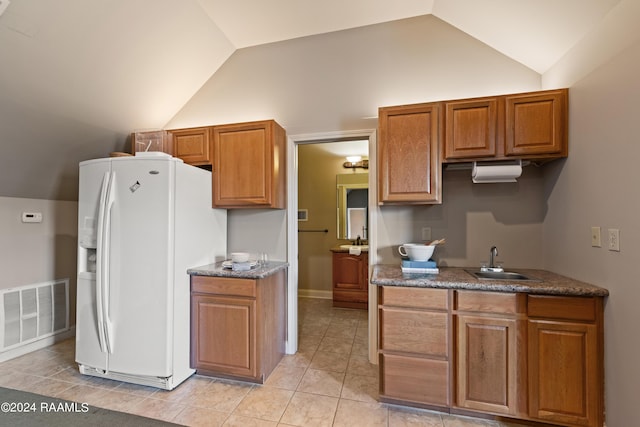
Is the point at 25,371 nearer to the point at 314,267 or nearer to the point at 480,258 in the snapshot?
the point at 314,267

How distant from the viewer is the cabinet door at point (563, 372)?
5.48 feet

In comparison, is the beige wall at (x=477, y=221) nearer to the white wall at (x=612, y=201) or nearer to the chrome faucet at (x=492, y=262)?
the chrome faucet at (x=492, y=262)

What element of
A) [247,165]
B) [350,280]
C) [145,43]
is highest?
[145,43]

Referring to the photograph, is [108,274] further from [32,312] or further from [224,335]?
[32,312]

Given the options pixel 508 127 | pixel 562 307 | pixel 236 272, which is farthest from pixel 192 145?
pixel 562 307

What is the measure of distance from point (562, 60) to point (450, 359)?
7.44ft

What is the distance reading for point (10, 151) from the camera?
Answer: 7.65ft

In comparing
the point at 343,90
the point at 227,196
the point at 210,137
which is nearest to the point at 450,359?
the point at 227,196

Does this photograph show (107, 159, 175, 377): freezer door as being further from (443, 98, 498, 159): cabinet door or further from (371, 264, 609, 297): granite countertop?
(443, 98, 498, 159): cabinet door

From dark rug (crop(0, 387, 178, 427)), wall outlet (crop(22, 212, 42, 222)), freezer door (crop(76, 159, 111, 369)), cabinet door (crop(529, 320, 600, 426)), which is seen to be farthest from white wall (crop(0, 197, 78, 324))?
cabinet door (crop(529, 320, 600, 426))

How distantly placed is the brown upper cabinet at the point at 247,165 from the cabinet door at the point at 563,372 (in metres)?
2.15

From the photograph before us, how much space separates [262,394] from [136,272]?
1.32 metres

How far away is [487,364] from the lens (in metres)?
1.81

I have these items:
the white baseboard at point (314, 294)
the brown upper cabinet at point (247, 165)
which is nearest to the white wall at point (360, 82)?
the brown upper cabinet at point (247, 165)
